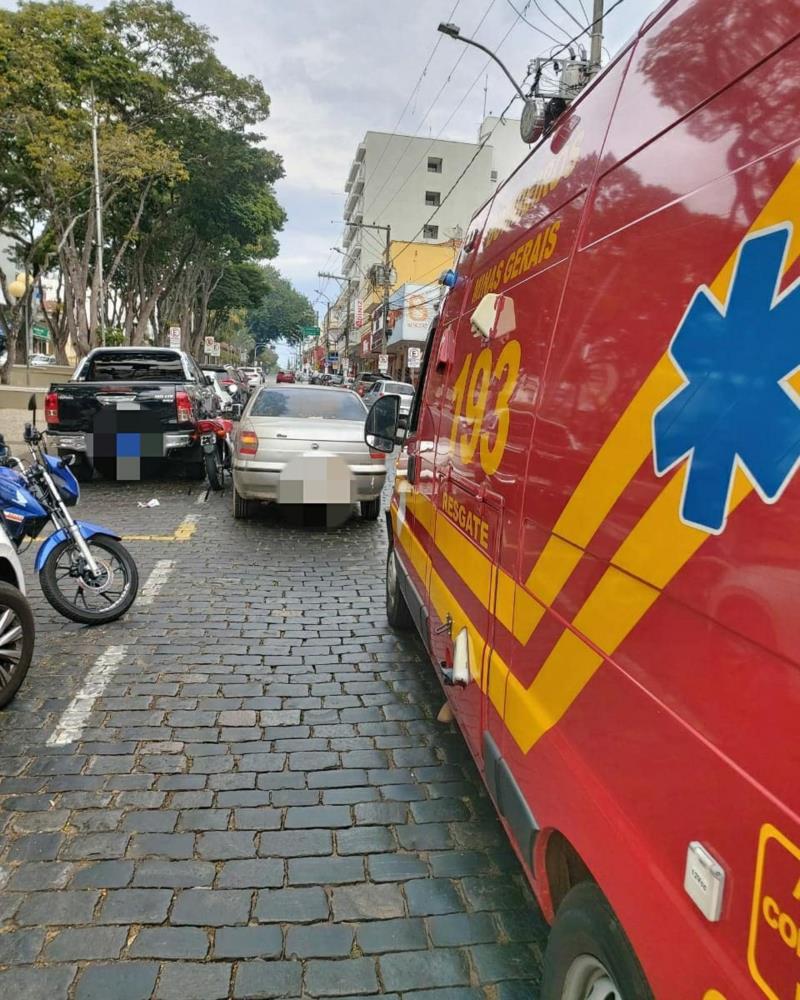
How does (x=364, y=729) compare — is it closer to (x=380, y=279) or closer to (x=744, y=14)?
(x=744, y=14)

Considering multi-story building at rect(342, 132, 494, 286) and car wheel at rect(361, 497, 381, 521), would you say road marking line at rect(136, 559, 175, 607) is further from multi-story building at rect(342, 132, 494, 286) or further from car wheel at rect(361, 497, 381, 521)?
multi-story building at rect(342, 132, 494, 286)

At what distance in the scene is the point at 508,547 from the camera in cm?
219

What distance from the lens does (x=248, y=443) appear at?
24.7 ft

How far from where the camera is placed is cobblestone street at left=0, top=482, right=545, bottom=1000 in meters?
2.15

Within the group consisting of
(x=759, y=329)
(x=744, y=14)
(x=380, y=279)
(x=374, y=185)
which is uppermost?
(x=374, y=185)

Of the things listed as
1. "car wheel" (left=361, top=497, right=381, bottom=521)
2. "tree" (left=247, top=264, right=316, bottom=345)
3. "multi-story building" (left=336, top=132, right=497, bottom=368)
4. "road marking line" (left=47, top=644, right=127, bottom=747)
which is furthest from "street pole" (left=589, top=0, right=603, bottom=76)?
"tree" (left=247, top=264, right=316, bottom=345)

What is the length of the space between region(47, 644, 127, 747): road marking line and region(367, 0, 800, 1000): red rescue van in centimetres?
221

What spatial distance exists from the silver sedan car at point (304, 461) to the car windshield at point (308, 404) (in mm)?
88

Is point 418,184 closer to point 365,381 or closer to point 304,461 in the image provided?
point 365,381

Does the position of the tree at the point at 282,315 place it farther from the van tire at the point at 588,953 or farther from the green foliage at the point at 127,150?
the van tire at the point at 588,953

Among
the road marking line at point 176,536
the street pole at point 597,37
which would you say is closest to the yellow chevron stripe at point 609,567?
the road marking line at point 176,536

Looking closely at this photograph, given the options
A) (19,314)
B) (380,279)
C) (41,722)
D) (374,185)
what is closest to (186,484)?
(41,722)

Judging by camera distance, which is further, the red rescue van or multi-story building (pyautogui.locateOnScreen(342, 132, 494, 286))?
multi-story building (pyautogui.locateOnScreen(342, 132, 494, 286))

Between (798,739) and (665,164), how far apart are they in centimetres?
115
